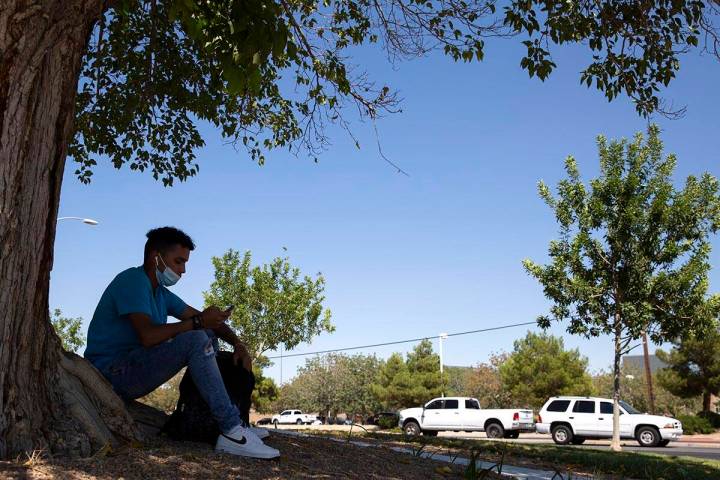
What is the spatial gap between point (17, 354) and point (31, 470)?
67 centimetres

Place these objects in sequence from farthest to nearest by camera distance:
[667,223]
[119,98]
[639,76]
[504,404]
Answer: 1. [504,404]
2. [667,223]
3. [119,98]
4. [639,76]

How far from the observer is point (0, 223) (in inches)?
→ 131

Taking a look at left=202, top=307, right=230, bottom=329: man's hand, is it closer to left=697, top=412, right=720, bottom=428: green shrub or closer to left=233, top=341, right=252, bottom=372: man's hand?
left=233, top=341, right=252, bottom=372: man's hand

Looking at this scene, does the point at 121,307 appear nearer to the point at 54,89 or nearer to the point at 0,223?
the point at 0,223

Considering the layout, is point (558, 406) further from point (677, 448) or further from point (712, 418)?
point (712, 418)

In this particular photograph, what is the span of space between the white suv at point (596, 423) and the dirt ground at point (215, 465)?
2194cm

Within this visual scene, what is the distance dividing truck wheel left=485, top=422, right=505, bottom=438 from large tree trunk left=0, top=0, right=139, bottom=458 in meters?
26.2

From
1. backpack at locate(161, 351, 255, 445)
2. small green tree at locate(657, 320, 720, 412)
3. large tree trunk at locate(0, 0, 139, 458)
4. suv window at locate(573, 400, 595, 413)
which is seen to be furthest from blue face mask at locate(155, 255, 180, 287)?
small green tree at locate(657, 320, 720, 412)

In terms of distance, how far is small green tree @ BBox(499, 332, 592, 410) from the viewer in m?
45.2

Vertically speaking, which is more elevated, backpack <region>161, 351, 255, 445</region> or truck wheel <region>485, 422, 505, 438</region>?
backpack <region>161, 351, 255, 445</region>

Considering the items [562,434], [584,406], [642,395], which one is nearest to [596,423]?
[584,406]

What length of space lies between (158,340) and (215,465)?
81 cm

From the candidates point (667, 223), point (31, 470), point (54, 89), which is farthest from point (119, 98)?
point (667, 223)

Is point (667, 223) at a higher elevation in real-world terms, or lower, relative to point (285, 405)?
higher
